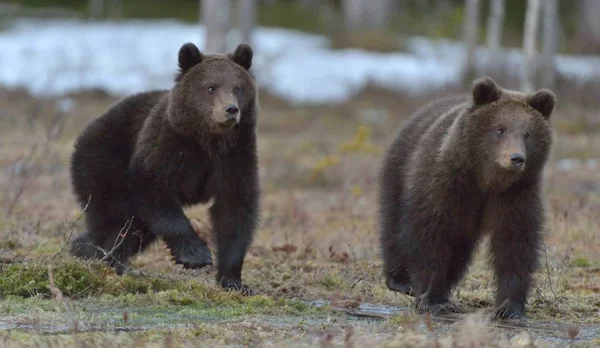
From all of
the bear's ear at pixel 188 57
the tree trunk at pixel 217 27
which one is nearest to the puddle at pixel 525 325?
the bear's ear at pixel 188 57

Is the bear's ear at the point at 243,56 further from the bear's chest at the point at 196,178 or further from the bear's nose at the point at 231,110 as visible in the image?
the bear's chest at the point at 196,178

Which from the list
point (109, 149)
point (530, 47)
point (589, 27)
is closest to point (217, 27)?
point (530, 47)

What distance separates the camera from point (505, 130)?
793 centimetres

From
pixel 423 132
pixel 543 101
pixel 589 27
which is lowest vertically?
pixel 589 27

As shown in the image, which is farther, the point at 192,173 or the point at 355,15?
the point at 355,15

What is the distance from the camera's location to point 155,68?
3638 cm

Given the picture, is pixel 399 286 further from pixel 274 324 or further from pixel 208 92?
pixel 208 92

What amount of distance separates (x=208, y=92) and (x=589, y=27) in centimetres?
3494

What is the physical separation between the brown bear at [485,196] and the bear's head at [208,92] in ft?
5.39

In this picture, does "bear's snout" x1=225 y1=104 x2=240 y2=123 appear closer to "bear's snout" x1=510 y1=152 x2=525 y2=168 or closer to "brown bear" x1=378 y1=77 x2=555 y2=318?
"brown bear" x1=378 y1=77 x2=555 y2=318

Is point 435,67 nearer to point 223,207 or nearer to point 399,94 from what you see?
point 399,94

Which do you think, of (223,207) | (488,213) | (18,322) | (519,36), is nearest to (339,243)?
(223,207)

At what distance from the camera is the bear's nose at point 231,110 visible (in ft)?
28.1

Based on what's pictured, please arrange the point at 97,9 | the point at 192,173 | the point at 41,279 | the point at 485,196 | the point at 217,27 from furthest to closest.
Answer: the point at 97,9, the point at 217,27, the point at 192,173, the point at 41,279, the point at 485,196
